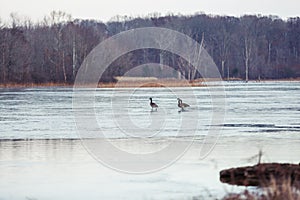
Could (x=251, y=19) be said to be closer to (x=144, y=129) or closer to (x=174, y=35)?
(x=174, y=35)

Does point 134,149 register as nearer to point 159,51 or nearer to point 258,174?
point 258,174

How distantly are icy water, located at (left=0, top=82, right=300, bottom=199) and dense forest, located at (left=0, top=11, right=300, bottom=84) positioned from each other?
136ft

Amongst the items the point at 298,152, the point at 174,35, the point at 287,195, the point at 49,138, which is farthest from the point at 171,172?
the point at 174,35

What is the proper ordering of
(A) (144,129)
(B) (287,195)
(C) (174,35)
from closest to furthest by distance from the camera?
(B) (287,195) → (A) (144,129) → (C) (174,35)

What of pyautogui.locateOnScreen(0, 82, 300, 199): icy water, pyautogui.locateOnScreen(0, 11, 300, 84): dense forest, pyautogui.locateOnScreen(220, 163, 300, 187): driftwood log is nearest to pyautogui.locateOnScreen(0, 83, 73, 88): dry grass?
pyautogui.locateOnScreen(0, 11, 300, 84): dense forest

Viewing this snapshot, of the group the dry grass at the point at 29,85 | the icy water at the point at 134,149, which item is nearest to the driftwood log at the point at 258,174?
the icy water at the point at 134,149

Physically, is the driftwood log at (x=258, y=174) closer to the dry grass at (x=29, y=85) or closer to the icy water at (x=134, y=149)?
the icy water at (x=134, y=149)

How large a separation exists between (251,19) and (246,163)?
96898 millimetres

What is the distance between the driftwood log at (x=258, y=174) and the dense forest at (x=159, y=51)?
5221 cm

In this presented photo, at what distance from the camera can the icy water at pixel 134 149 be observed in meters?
9.28

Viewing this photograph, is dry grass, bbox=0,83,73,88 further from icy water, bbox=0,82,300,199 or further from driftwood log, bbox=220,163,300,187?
driftwood log, bbox=220,163,300,187

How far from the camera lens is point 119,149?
13.6 metres

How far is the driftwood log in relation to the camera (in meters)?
9.25

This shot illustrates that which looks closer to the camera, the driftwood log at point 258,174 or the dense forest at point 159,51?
the driftwood log at point 258,174
